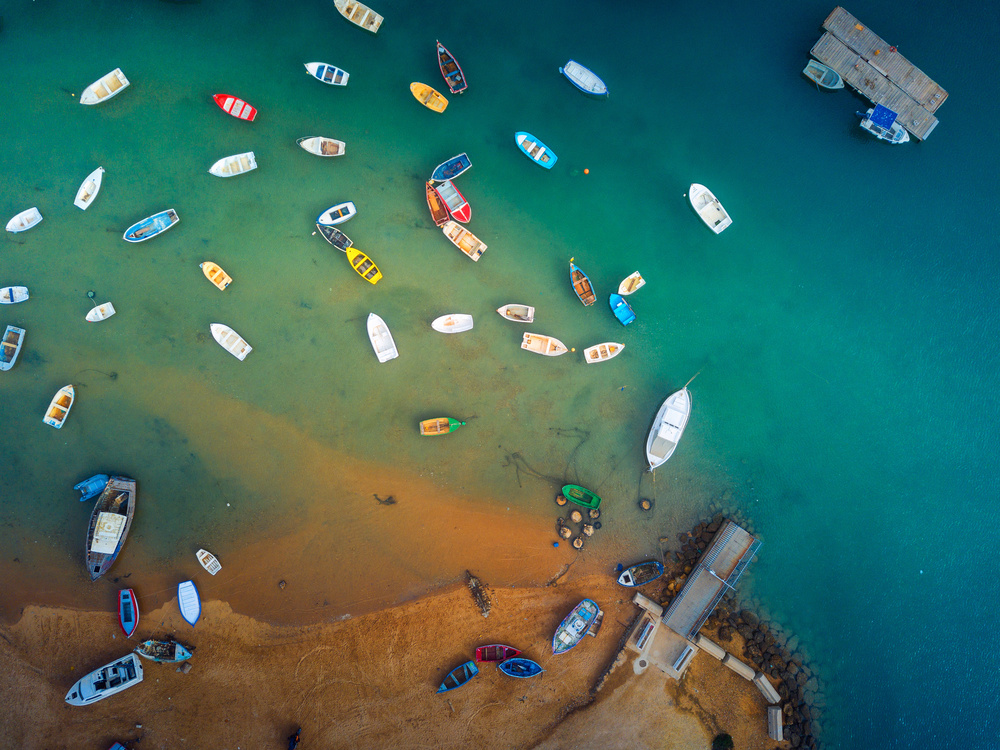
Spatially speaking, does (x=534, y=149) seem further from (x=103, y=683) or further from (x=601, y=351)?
(x=103, y=683)

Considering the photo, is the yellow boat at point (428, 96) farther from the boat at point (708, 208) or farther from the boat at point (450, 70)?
the boat at point (708, 208)

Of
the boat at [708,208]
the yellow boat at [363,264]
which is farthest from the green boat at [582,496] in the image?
the boat at [708,208]

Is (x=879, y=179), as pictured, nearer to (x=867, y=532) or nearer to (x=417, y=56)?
(x=867, y=532)

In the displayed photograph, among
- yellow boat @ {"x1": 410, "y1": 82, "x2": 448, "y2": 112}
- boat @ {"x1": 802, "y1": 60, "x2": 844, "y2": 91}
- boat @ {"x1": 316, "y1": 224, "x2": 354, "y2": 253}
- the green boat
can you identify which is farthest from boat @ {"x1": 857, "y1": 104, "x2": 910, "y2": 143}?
boat @ {"x1": 316, "y1": 224, "x2": 354, "y2": 253}

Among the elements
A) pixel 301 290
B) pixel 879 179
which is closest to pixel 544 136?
pixel 301 290

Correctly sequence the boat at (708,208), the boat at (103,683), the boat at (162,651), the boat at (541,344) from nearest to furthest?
the boat at (103,683), the boat at (162,651), the boat at (541,344), the boat at (708,208)

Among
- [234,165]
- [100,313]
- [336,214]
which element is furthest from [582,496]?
[100,313]
